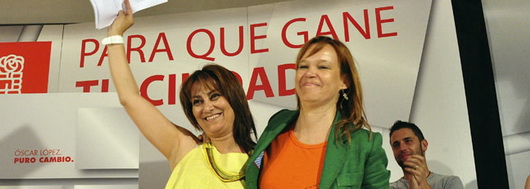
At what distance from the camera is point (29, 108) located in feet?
7.16

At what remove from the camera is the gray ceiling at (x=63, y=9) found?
3920mm

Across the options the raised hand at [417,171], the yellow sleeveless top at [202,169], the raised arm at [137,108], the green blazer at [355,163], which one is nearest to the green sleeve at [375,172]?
the green blazer at [355,163]

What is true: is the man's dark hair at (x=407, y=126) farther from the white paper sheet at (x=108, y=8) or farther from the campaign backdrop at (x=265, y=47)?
the white paper sheet at (x=108, y=8)

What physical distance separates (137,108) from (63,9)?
2.28m

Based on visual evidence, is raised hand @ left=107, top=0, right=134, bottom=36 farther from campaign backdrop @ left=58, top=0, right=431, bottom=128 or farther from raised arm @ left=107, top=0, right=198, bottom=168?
campaign backdrop @ left=58, top=0, right=431, bottom=128

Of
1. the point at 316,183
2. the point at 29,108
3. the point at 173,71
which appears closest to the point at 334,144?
the point at 316,183

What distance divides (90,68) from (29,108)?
1.57 metres

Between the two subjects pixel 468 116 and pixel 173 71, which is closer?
pixel 468 116

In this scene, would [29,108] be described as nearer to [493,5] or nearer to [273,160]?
[273,160]

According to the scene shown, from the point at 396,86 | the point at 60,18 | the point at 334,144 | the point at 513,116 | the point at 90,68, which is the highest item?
the point at 60,18

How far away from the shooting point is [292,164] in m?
1.69

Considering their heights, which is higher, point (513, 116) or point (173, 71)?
point (173, 71)

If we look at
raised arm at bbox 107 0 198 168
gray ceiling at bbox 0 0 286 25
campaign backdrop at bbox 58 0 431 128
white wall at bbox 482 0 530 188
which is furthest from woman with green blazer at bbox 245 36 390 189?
gray ceiling at bbox 0 0 286 25

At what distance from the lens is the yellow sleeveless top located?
72.3 inches
